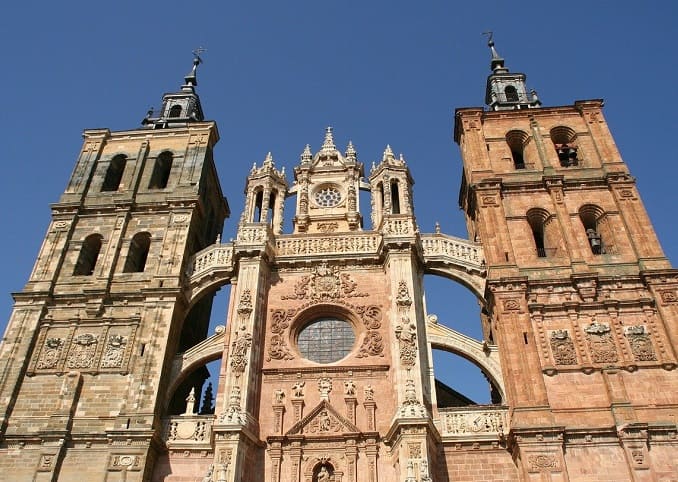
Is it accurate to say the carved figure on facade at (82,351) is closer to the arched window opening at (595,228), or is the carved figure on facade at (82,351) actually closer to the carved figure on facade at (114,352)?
the carved figure on facade at (114,352)

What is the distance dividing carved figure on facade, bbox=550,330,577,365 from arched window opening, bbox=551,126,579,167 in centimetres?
870

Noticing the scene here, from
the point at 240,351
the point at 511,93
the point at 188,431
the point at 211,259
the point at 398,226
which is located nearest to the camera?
the point at 188,431

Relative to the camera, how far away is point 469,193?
23.7 m

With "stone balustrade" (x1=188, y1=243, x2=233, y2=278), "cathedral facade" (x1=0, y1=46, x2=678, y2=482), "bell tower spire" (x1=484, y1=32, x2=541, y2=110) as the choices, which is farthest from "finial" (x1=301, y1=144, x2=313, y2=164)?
"bell tower spire" (x1=484, y1=32, x2=541, y2=110)

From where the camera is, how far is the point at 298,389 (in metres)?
18.2

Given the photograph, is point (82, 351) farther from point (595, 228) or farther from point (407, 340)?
point (595, 228)

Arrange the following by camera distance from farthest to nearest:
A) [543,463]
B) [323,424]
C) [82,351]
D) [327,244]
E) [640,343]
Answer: [327,244]
[82,351]
[640,343]
[323,424]
[543,463]

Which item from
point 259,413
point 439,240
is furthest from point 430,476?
point 439,240

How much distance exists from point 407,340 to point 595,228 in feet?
29.5

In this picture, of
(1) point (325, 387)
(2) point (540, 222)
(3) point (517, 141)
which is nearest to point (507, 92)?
(3) point (517, 141)

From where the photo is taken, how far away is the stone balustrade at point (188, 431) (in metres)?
17.7

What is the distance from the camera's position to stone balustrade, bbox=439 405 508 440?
56.4 ft

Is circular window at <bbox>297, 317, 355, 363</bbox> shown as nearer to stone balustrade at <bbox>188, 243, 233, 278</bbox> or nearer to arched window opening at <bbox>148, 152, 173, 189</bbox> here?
stone balustrade at <bbox>188, 243, 233, 278</bbox>

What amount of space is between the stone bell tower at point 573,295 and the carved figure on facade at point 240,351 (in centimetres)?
737
